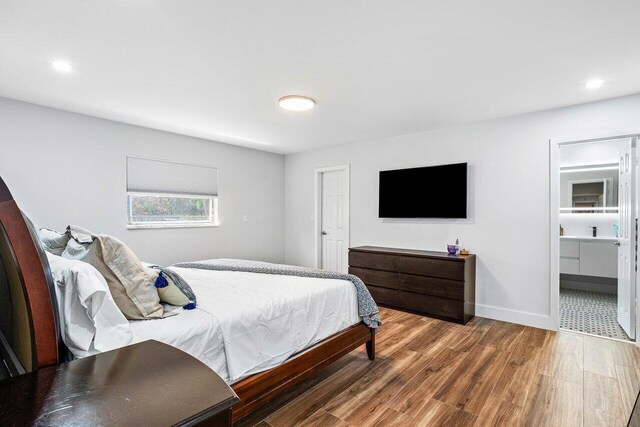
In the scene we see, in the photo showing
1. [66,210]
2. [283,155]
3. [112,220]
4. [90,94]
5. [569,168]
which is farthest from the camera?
[283,155]

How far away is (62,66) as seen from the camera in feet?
8.19

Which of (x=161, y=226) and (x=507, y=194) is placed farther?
(x=161, y=226)

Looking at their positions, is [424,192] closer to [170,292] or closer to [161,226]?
[170,292]

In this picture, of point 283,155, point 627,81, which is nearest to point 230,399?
point 627,81

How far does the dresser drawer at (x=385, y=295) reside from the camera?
4152mm

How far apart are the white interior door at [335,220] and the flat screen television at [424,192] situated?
2.49 ft

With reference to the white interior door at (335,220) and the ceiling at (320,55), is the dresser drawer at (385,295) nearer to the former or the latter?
the white interior door at (335,220)

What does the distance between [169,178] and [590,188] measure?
6.20 m

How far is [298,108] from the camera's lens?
128 inches

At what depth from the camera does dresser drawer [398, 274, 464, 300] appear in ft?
11.9

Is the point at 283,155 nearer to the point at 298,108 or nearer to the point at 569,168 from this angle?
the point at 298,108

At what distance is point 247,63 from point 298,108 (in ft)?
2.83

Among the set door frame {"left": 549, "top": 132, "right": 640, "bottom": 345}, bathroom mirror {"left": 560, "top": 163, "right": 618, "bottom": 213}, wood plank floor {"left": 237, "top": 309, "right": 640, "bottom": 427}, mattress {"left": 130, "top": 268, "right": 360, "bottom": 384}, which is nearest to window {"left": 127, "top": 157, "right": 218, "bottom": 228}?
mattress {"left": 130, "top": 268, "right": 360, "bottom": 384}

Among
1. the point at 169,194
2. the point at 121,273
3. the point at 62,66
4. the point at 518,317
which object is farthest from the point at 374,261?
the point at 62,66
